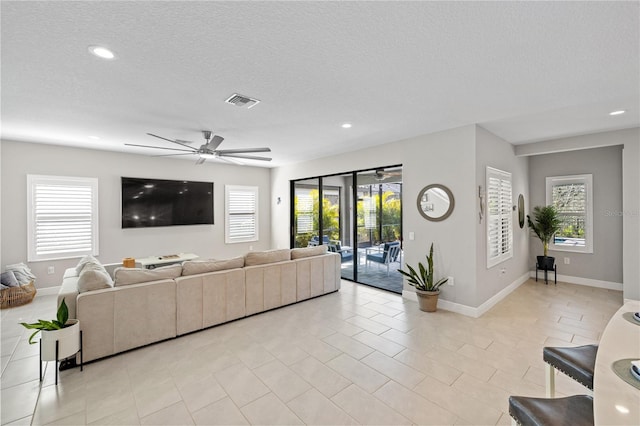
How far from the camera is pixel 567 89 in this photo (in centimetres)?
275

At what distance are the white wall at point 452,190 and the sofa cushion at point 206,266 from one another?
2.73 meters

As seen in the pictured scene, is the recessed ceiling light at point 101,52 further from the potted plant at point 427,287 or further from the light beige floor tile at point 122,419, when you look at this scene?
the potted plant at point 427,287

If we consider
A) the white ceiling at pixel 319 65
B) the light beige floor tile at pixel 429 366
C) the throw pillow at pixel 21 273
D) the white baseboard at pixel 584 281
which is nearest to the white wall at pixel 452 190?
the white ceiling at pixel 319 65

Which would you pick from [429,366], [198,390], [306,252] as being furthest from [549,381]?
[306,252]

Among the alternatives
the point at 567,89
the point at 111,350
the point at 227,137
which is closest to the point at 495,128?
the point at 567,89

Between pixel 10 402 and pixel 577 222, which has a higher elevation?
pixel 577 222

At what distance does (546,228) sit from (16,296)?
29.8 feet

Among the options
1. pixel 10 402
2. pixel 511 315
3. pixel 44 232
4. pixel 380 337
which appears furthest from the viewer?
pixel 44 232

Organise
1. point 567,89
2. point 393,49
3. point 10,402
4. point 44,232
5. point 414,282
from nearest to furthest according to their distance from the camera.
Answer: point 393,49 < point 10,402 < point 567,89 < point 414,282 < point 44,232

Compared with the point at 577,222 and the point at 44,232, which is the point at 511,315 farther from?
the point at 44,232

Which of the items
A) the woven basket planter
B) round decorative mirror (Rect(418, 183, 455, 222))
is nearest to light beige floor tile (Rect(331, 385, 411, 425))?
round decorative mirror (Rect(418, 183, 455, 222))

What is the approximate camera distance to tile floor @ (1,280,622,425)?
208 centimetres

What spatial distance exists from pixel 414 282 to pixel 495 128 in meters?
2.55

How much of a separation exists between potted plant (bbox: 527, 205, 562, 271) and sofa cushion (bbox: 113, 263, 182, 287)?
21.0 ft
